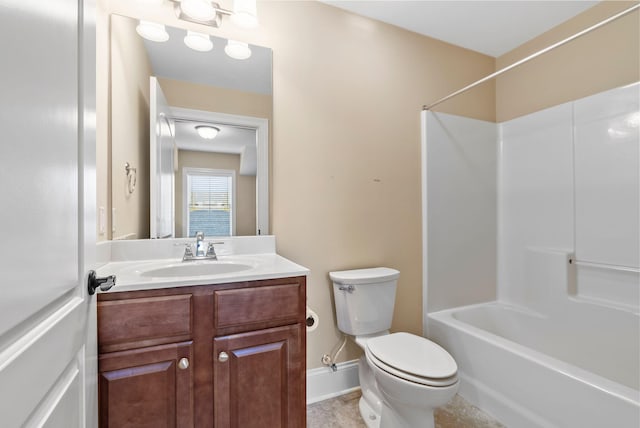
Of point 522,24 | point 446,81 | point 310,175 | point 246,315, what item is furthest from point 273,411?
point 522,24

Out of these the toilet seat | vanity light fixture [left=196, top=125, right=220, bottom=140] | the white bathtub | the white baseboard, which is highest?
vanity light fixture [left=196, top=125, right=220, bottom=140]

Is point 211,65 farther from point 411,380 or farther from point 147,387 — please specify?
point 411,380

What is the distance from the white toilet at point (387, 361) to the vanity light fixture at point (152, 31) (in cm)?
156

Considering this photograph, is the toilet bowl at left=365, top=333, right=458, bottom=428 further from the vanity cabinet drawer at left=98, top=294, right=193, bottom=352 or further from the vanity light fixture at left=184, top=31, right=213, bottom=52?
the vanity light fixture at left=184, top=31, right=213, bottom=52

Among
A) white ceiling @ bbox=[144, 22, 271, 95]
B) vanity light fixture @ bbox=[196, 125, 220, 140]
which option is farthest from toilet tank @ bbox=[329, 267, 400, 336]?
white ceiling @ bbox=[144, 22, 271, 95]

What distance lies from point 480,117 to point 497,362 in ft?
6.15

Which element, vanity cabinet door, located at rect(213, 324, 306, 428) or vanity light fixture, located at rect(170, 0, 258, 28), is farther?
vanity light fixture, located at rect(170, 0, 258, 28)

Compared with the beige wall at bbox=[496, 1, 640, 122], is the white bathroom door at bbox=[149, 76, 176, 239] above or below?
below

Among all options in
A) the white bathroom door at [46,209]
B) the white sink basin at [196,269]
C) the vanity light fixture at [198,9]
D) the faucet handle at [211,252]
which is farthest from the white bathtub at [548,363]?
the vanity light fixture at [198,9]

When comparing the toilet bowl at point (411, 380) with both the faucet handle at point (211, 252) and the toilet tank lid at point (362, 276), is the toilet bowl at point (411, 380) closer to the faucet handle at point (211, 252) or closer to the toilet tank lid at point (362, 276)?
the toilet tank lid at point (362, 276)

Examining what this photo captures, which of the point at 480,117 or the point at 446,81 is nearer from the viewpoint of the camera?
the point at 446,81

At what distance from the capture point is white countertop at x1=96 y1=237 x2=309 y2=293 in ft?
3.37

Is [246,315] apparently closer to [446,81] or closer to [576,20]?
[446,81]

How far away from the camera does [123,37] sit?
1366 millimetres
